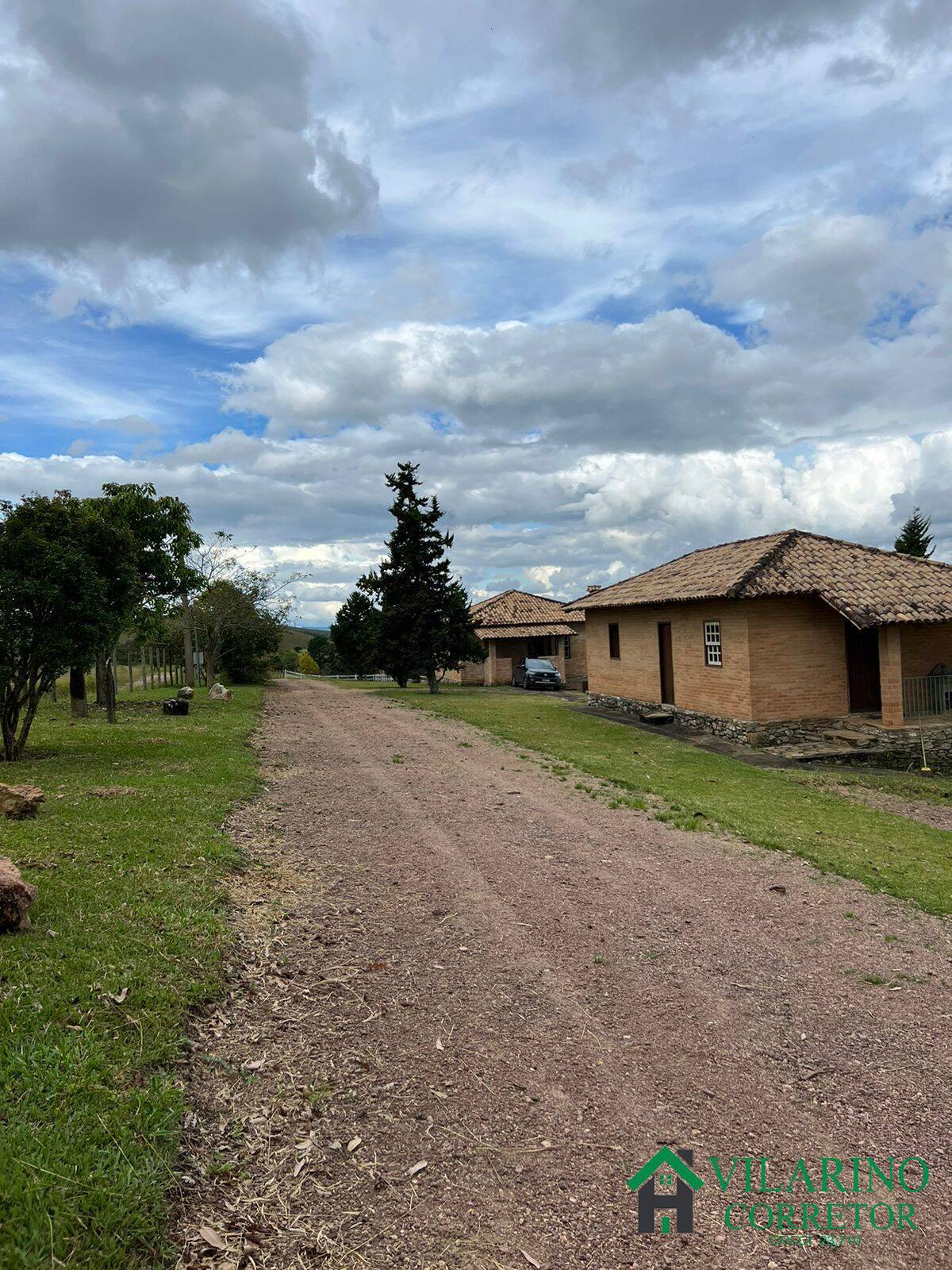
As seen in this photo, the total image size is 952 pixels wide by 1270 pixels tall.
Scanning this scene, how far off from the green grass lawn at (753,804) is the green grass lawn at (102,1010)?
6.19 meters

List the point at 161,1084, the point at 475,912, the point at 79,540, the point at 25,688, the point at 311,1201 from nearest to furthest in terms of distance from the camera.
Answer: the point at 311,1201, the point at 161,1084, the point at 475,912, the point at 79,540, the point at 25,688

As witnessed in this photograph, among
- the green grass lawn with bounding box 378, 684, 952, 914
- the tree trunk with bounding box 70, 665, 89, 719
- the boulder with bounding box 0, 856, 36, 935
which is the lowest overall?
the green grass lawn with bounding box 378, 684, 952, 914

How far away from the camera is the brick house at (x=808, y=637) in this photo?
1831 cm

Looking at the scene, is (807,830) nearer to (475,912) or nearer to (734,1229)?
(475,912)

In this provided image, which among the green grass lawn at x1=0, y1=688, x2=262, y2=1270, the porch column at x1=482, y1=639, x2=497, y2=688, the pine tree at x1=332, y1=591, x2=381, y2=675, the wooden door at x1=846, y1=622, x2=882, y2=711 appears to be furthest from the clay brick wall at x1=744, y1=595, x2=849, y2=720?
the pine tree at x1=332, y1=591, x2=381, y2=675

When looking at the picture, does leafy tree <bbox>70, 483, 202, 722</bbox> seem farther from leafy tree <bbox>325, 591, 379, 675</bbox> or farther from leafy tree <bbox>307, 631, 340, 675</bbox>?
leafy tree <bbox>307, 631, 340, 675</bbox>

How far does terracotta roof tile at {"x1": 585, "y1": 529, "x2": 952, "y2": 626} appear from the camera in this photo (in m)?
18.0

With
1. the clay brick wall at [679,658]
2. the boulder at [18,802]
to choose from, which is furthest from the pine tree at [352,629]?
the boulder at [18,802]

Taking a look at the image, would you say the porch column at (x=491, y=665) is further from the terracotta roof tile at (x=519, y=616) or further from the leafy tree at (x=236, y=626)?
the leafy tree at (x=236, y=626)

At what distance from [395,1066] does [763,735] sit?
1632 centimetres

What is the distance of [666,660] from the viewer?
2388 centimetres

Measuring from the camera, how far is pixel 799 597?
1898 cm

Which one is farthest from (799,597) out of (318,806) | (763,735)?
(318,806)

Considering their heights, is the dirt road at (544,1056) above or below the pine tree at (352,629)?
below
